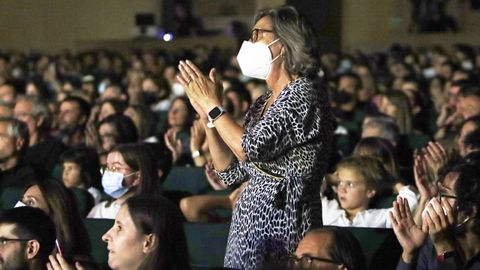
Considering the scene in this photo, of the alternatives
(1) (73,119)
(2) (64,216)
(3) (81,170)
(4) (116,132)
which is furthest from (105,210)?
(1) (73,119)

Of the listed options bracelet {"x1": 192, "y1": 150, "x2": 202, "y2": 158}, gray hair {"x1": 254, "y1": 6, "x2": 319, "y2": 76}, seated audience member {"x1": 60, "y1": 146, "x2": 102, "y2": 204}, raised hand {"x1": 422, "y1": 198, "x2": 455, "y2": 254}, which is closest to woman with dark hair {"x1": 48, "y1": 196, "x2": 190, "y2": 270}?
gray hair {"x1": 254, "y1": 6, "x2": 319, "y2": 76}

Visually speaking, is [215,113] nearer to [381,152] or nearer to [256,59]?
[256,59]

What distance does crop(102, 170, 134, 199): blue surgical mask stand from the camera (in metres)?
7.02

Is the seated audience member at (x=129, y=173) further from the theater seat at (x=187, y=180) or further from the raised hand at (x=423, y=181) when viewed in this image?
the raised hand at (x=423, y=181)

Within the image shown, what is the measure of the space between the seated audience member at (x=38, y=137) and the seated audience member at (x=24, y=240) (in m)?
3.47

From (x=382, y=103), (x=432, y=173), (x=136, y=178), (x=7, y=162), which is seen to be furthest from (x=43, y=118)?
(x=432, y=173)

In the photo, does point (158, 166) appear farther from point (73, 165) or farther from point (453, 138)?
point (453, 138)

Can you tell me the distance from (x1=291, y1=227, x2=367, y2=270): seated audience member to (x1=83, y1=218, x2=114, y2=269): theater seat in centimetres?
201

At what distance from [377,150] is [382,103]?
3.91 meters

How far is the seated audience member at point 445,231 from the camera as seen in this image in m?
4.77

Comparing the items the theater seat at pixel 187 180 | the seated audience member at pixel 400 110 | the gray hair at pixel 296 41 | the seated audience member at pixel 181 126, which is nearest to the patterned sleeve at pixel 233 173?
the gray hair at pixel 296 41

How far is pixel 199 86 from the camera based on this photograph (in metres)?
4.68

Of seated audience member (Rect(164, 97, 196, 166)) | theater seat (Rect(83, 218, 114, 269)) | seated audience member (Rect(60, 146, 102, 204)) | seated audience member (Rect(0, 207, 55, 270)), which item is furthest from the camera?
seated audience member (Rect(164, 97, 196, 166))

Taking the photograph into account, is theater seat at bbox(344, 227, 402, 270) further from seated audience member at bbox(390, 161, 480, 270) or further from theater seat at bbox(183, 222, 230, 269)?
theater seat at bbox(183, 222, 230, 269)
